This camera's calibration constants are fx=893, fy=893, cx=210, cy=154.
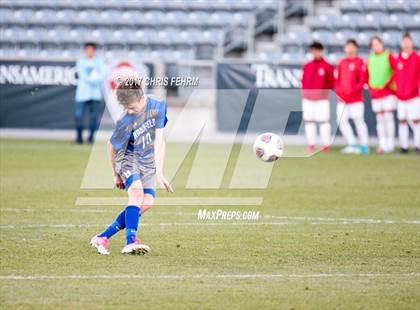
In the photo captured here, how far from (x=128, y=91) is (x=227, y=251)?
1.92 m

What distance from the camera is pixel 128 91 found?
863 centimetres

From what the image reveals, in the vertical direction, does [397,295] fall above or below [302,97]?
above

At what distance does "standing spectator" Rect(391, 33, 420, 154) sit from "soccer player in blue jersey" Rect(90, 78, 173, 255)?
1212 cm

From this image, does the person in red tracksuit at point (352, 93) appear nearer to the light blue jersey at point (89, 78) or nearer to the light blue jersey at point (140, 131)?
the light blue jersey at point (89, 78)

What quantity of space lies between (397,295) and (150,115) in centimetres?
315

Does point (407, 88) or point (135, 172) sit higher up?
point (135, 172)

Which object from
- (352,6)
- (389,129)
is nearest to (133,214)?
(389,129)

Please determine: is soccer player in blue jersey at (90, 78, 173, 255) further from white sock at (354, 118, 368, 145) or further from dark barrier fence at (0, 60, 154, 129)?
dark barrier fence at (0, 60, 154, 129)

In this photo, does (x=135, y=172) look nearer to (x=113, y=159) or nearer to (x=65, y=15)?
(x=113, y=159)

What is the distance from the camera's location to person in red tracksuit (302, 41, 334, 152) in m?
20.4

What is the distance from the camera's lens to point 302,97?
2178 cm

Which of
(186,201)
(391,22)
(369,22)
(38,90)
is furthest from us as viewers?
(369,22)

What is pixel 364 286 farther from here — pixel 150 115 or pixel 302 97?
pixel 302 97

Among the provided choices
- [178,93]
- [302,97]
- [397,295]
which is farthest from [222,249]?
[178,93]
